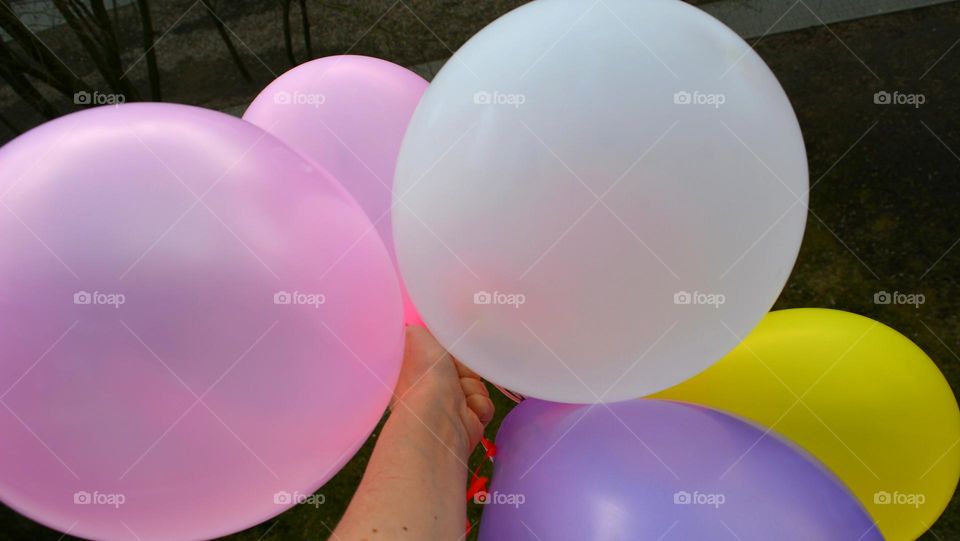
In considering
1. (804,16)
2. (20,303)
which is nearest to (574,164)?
(20,303)

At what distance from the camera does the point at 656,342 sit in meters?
1.08

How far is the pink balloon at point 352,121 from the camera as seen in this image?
1532 millimetres

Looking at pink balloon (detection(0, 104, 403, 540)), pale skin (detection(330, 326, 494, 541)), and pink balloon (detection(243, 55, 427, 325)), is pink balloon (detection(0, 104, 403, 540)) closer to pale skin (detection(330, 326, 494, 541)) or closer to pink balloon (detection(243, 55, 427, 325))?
pale skin (detection(330, 326, 494, 541))

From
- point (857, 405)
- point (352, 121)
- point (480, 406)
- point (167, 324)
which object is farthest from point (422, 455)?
point (857, 405)

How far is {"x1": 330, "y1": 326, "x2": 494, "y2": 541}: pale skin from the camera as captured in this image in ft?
4.11

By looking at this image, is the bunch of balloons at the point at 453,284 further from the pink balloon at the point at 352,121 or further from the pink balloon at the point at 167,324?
the pink balloon at the point at 352,121

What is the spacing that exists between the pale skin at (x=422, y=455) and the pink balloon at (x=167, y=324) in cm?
16

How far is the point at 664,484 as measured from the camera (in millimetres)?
1138

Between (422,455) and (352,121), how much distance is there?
2.50 ft

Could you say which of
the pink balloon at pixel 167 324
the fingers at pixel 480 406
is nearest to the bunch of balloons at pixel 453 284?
the pink balloon at pixel 167 324

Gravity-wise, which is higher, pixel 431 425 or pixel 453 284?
pixel 453 284

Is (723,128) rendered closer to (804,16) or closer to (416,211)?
(416,211)

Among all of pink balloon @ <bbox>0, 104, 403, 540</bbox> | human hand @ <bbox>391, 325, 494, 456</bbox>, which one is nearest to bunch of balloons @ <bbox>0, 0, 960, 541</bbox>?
pink balloon @ <bbox>0, 104, 403, 540</bbox>

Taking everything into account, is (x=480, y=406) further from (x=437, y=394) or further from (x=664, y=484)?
(x=664, y=484)
